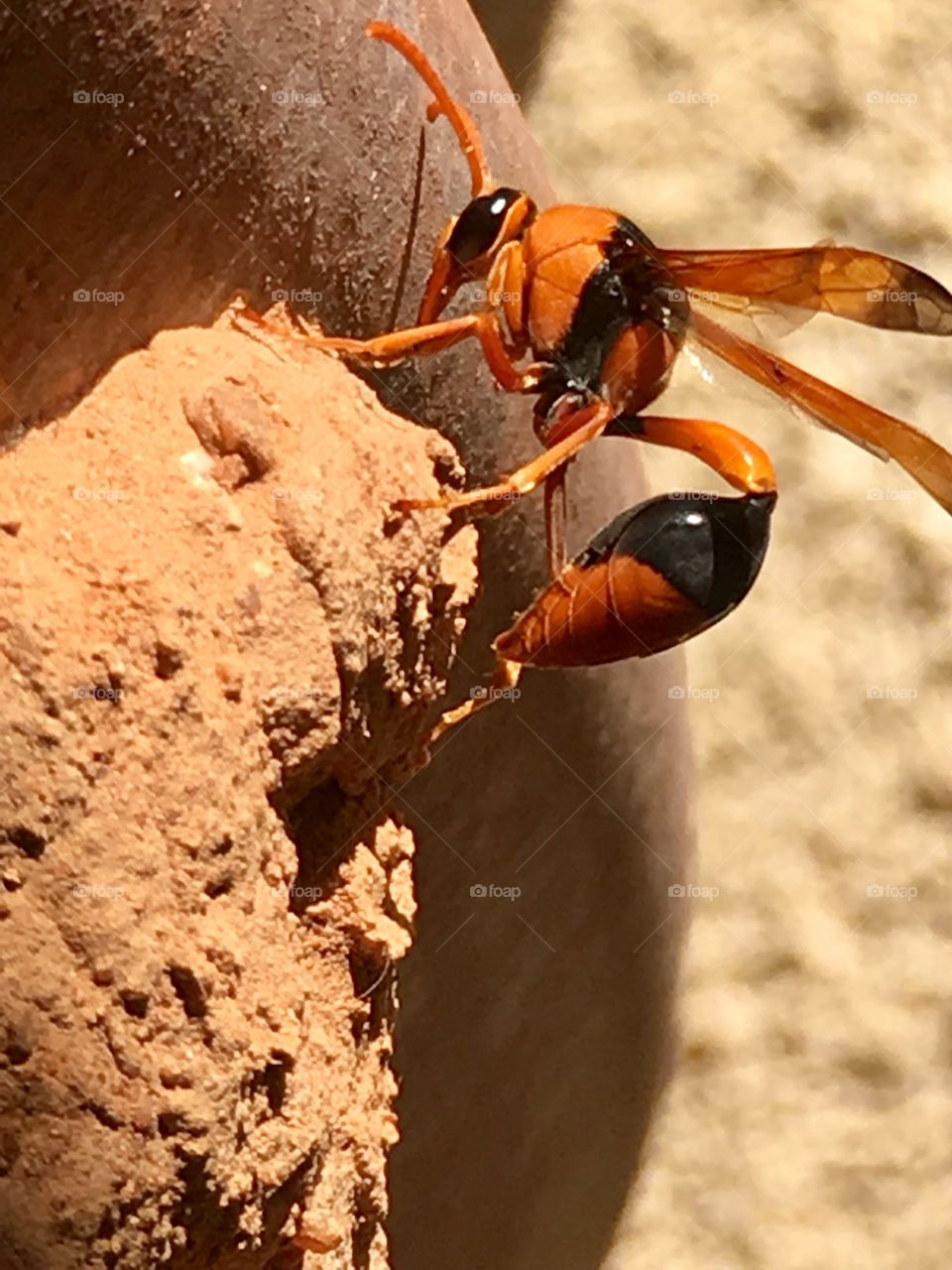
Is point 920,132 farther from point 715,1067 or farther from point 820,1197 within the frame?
point 820,1197

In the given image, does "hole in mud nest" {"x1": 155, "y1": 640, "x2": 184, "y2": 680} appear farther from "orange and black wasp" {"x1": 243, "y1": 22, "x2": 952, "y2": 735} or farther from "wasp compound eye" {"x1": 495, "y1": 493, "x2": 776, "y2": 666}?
"wasp compound eye" {"x1": 495, "y1": 493, "x2": 776, "y2": 666}

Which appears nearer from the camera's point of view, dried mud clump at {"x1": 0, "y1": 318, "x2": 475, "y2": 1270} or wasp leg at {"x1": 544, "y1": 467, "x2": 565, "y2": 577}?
dried mud clump at {"x1": 0, "y1": 318, "x2": 475, "y2": 1270}

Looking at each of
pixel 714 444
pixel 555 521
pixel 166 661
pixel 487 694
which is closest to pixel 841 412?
pixel 714 444

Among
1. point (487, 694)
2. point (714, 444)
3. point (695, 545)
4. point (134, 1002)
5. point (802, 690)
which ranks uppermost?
point (802, 690)

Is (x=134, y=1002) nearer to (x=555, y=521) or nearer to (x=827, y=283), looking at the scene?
(x=555, y=521)

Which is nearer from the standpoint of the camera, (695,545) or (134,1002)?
(134,1002)

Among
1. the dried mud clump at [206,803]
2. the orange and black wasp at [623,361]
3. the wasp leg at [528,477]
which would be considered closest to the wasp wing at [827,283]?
the orange and black wasp at [623,361]

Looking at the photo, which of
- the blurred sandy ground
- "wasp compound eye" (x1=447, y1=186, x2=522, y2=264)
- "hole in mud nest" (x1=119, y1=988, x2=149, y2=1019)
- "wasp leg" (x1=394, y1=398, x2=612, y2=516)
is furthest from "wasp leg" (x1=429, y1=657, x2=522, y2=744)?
the blurred sandy ground
